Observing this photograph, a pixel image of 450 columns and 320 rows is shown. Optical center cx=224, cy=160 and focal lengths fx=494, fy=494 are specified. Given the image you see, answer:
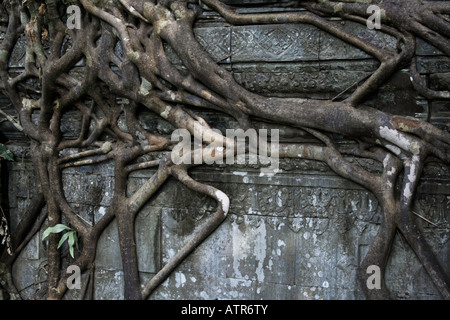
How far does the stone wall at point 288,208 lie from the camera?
3.04 m

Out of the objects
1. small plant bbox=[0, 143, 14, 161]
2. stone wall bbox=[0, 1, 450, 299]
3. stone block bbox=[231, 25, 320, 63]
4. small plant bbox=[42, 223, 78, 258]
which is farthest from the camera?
small plant bbox=[0, 143, 14, 161]

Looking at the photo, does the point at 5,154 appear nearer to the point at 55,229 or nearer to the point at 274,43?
the point at 55,229

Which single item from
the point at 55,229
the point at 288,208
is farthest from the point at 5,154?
the point at 288,208

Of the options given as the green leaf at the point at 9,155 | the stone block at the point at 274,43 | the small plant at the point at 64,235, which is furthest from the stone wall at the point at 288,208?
the green leaf at the point at 9,155

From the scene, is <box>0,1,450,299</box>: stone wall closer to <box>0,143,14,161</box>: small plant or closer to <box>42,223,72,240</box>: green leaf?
<box>42,223,72,240</box>: green leaf

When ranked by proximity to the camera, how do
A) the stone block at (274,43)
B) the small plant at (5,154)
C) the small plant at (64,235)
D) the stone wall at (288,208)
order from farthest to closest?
the small plant at (5,154) → the small plant at (64,235) → the stone block at (274,43) → the stone wall at (288,208)

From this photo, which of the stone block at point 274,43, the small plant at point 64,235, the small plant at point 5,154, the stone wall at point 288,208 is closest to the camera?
the stone wall at point 288,208

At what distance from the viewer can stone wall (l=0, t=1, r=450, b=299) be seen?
9.97ft

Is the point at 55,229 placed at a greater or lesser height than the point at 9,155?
lesser

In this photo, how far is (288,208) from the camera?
3.33 metres

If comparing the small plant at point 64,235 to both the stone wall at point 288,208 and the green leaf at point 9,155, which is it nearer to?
the stone wall at point 288,208

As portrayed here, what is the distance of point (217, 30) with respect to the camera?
3.38 meters

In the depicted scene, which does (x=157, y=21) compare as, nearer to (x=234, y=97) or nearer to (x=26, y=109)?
(x=234, y=97)

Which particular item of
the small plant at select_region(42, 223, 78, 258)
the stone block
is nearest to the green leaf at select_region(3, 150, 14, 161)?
the small plant at select_region(42, 223, 78, 258)
